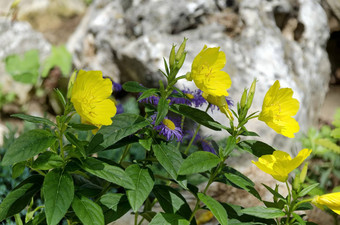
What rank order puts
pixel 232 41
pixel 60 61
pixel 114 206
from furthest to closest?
pixel 60 61
pixel 232 41
pixel 114 206

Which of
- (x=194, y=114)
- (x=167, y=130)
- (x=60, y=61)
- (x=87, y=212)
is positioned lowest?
(x=60, y=61)

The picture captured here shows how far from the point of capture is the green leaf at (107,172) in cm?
120

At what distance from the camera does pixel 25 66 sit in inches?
159

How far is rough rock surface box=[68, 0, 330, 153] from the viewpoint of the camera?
2.84 metres

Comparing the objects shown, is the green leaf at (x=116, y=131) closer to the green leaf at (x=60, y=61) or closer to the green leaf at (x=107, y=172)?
the green leaf at (x=107, y=172)

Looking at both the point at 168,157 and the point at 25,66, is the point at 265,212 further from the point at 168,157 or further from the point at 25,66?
the point at 25,66

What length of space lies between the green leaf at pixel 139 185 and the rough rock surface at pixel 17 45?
3.20 metres

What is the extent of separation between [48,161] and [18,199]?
0.20 m

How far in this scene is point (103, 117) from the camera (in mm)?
1212

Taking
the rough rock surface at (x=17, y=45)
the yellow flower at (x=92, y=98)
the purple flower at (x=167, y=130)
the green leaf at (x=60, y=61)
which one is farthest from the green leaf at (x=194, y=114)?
the rough rock surface at (x=17, y=45)

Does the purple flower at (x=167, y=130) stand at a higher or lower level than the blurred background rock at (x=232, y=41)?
higher

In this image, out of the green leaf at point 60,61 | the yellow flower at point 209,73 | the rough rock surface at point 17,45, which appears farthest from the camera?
the rough rock surface at point 17,45

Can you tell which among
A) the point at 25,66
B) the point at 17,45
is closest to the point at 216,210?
the point at 25,66

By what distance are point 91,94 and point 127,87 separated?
197 millimetres
